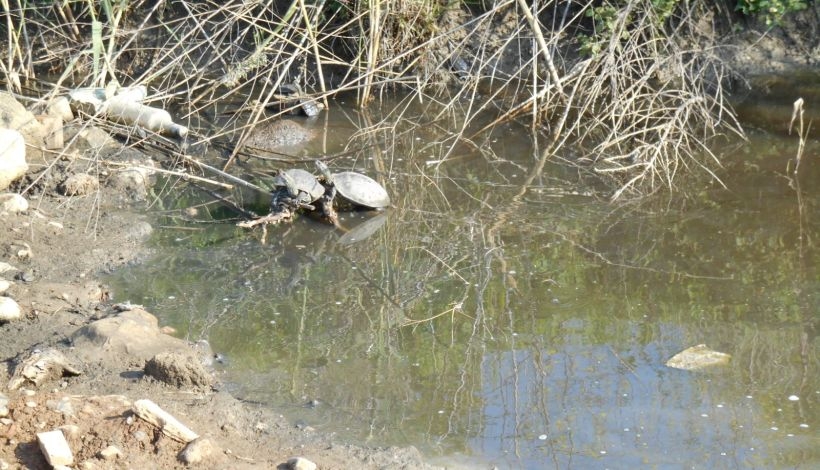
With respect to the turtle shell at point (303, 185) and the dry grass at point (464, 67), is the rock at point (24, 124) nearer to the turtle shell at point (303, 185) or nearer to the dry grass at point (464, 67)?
the dry grass at point (464, 67)

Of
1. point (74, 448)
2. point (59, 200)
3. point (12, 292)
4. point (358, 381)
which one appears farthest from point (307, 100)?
point (74, 448)

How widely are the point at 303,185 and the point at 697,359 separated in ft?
8.99

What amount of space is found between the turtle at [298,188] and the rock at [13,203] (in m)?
1.52

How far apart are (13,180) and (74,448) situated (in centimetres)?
337

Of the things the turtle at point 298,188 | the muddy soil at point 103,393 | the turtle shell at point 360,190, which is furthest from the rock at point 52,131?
the turtle shell at point 360,190

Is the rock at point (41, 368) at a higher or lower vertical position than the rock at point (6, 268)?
higher

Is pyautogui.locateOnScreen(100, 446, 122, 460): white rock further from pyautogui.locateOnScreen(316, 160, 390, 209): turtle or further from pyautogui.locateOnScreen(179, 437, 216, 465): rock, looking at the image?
pyautogui.locateOnScreen(316, 160, 390, 209): turtle

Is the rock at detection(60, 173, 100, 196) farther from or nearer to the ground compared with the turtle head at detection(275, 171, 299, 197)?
nearer to the ground

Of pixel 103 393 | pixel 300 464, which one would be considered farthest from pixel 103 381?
pixel 300 464

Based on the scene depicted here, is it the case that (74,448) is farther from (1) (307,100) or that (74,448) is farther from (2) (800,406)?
(1) (307,100)

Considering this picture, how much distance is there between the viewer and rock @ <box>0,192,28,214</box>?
18.6 feet

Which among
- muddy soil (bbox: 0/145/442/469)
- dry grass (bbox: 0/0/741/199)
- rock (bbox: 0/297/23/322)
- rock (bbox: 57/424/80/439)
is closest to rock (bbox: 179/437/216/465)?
muddy soil (bbox: 0/145/442/469)

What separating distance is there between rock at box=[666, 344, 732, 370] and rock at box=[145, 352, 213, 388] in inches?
82.5

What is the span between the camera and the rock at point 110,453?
3254 millimetres
